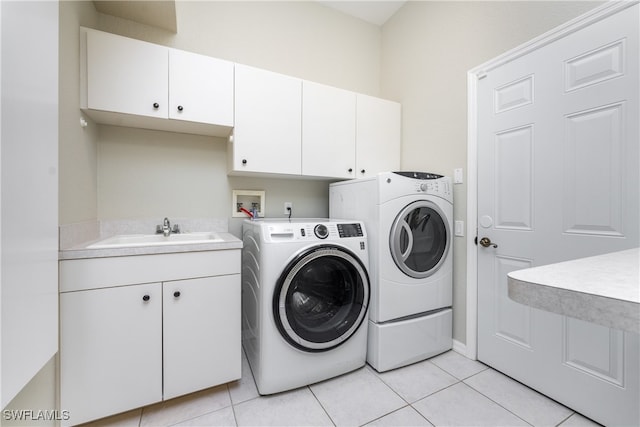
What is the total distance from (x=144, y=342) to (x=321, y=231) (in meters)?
1.07

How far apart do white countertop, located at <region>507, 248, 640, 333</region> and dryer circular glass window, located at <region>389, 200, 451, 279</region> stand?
1.20m

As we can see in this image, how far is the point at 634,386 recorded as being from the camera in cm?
120

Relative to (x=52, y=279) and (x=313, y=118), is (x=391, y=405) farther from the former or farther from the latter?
(x=313, y=118)

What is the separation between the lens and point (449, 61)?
2.03 metres

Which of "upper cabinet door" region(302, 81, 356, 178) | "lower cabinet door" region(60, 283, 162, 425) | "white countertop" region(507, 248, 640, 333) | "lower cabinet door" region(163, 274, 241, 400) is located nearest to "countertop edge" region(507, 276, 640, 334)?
"white countertop" region(507, 248, 640, 333)

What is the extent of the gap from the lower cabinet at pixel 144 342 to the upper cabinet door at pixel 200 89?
102 centimetres

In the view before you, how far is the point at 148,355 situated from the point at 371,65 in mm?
2965

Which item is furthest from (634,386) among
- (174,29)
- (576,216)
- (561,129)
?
(174,29)

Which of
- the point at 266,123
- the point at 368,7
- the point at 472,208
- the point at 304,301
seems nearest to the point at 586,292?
the point at 304,301

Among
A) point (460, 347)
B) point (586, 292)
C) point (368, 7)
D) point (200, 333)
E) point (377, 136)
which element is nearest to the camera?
point (586, 292)

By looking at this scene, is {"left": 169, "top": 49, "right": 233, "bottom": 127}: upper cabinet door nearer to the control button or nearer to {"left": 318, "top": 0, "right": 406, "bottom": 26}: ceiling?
the control button

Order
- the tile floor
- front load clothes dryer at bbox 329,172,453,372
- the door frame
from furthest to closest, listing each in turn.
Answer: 1. the door frame
2. front load clothes dryer at bbox 329,172,453,372
3. the tile floor

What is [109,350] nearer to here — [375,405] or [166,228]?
[166,228]

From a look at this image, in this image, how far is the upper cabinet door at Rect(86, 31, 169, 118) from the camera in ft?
4.77
